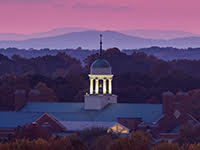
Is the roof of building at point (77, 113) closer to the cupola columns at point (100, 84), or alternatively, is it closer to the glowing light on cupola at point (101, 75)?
the cupola columns at point (100, 84)

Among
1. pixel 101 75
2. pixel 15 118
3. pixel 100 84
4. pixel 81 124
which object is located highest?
pixel 101 75

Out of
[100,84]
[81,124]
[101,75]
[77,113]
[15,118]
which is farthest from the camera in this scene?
[100,84]

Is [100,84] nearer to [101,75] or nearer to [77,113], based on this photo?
[101,75]

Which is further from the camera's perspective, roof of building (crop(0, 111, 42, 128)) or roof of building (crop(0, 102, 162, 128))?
roof of building (crop(0, 102, 162, 128))

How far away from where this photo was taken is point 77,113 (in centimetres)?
11162

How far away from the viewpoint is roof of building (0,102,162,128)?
354 ft

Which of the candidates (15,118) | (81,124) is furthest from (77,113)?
(15,118)

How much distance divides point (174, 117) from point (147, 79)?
44.1 metres

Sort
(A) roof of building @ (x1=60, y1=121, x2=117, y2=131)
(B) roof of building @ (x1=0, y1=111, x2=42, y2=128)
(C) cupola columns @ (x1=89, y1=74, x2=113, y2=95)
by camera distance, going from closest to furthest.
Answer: (A) roof of building @ (x1=60, y1=121, x2=117, y2=131) → (B) roof of building @ (x1=0, y1=111, x2=42, y2=128) → (C) cupola columns @ (x1=89, y1=74, x2=113, y2=95)

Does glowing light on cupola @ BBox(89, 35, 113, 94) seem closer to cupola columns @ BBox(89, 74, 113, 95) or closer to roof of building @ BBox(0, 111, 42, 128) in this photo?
cupola columns @ BBox(89, 74, 113, 95)

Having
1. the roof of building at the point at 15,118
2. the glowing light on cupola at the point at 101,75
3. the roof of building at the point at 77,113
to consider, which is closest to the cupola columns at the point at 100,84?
the glowing light on cupola at the point at 101,75

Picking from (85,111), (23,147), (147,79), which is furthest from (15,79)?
(23,147)

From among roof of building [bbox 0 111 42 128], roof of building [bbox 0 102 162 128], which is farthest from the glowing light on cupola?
roof of building [bbox 0 111 42 128]

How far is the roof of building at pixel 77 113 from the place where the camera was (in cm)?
10788
